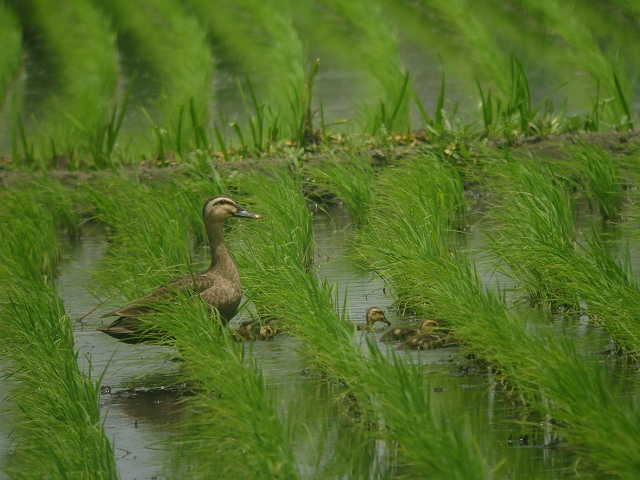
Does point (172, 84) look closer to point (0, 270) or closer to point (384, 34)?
point (384, 34)

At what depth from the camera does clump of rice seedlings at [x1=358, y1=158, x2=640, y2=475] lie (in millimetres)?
4101

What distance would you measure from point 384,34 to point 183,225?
7305mm

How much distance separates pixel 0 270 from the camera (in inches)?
291

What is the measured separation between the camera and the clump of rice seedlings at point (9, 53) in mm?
16141

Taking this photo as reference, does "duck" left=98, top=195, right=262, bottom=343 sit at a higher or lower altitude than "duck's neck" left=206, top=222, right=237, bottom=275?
lower

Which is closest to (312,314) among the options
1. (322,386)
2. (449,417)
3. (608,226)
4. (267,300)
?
(322,386)

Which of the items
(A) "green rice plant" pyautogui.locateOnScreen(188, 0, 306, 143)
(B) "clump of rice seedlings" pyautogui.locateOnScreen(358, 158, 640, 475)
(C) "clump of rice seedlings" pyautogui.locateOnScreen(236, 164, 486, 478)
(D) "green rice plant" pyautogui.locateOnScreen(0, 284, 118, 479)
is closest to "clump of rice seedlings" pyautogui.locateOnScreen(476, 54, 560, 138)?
(A) "green rice plant" pyautogui.locateOnScreen(188, 0, 306, 143)

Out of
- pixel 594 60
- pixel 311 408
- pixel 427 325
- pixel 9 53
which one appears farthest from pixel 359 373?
pixel 9 53

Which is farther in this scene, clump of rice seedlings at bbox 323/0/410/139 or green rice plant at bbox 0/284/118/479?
clump of rice seedlings at bbox 323/0/410/139

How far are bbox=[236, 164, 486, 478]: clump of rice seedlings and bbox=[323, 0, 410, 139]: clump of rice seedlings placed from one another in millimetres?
3463

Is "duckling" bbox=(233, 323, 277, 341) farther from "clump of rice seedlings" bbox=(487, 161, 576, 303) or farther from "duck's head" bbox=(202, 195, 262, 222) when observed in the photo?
"clump of rice seedlings" bbox=(487, 161, 576, 303)

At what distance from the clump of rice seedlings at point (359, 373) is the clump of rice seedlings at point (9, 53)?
370 inches

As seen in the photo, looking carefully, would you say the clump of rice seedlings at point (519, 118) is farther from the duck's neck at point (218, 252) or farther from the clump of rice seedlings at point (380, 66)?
the duck's neck at point (218, 252)

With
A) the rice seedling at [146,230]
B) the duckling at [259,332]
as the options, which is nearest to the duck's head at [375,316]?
the duckling at [259,332]
